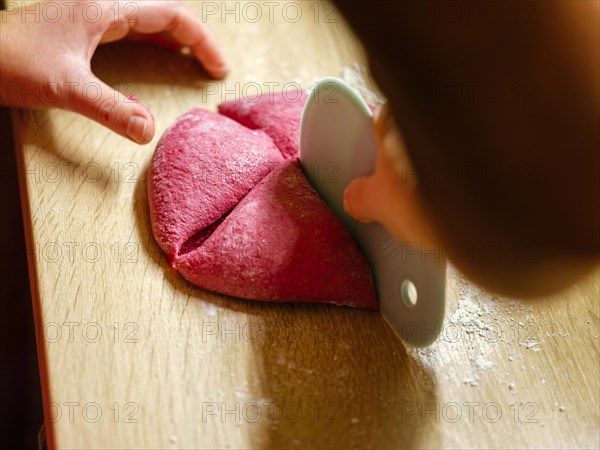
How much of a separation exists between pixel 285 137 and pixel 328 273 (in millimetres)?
218

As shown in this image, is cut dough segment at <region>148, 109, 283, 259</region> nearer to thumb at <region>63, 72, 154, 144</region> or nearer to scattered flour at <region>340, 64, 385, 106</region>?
thumb at <region>63, 72, 154, 144</region>

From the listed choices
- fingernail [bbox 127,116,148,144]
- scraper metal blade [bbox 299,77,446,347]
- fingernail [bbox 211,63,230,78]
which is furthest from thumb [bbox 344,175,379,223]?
fingernail [bbox 211,63,230,78]

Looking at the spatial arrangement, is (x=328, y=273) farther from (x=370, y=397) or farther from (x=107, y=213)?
(x=107, y=213)

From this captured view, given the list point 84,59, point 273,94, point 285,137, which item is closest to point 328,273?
point 285,137

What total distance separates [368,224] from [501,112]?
262 mm

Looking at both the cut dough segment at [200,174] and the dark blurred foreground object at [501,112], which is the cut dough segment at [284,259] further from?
the dark blurred foreground object at [501,112]

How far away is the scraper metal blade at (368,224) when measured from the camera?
73 cm

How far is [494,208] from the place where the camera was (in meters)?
0.59

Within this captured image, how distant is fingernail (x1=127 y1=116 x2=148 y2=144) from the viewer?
92 cm

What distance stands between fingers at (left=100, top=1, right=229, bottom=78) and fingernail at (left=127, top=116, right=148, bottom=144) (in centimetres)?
20

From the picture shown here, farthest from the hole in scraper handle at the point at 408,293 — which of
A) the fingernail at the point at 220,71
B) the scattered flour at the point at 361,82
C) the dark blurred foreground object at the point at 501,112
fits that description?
the fingernail at the point at 220,71

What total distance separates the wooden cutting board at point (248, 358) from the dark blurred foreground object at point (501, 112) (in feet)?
0.67

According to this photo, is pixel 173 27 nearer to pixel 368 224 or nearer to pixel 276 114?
pixel 276 114

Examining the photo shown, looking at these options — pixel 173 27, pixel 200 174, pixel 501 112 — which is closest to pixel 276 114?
pixel 200 174
